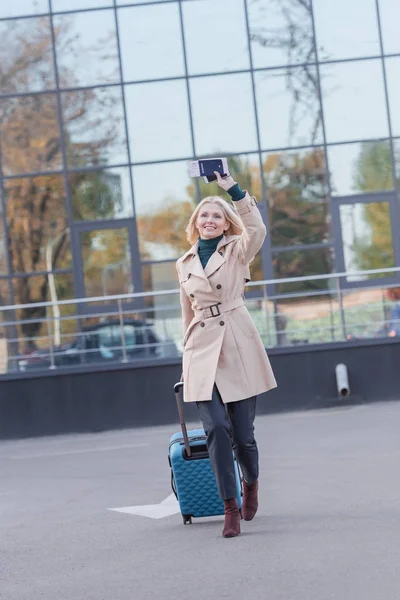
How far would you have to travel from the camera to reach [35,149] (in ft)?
74.0

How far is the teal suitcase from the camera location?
760cm

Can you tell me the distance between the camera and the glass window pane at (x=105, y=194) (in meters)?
22.5

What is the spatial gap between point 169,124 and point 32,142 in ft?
7.70

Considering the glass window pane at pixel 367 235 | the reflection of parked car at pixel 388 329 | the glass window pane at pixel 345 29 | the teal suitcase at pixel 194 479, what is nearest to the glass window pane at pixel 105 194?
the glass window pane at pixel 367 235

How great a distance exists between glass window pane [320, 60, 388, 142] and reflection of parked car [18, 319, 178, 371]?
21.4ft

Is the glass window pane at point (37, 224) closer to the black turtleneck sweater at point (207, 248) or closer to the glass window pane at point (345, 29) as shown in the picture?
the glass window pane at point (345, 29)

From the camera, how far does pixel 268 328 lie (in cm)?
1734

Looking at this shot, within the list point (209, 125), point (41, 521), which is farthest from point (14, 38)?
point (41, 521)

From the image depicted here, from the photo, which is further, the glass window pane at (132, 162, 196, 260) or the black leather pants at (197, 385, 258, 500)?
the glass window pane at (132, 162, 196, 260)

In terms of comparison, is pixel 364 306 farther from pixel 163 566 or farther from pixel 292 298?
Result: pixel 163 566

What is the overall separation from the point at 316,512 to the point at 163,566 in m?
1.62

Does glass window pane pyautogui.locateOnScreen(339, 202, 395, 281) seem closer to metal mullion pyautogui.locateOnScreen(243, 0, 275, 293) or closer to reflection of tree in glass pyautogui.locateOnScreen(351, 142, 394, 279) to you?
reflection of tree in glass pyautogui.locateOnScreen(351, 142, 394, 279)

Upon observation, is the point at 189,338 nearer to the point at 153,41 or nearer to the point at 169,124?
the point at 169,124

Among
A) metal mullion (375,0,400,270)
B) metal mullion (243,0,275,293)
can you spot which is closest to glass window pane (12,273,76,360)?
metal mullion (243,0,275,293)
